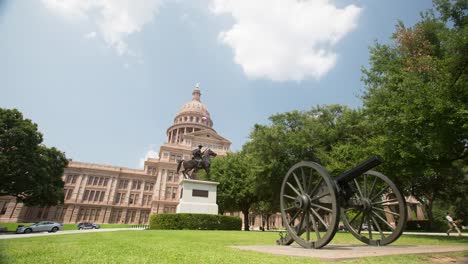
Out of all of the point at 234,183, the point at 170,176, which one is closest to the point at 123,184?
the point at 170,176

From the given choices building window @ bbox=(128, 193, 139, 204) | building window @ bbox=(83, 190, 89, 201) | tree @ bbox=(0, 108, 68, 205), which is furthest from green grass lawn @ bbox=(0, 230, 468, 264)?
building window @ bbox=(128, 193, 139, 204)

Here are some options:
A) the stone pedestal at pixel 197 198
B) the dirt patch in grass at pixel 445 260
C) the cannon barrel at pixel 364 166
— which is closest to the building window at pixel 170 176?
the stone pedestal at pixel 197 198

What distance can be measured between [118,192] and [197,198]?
59.8m

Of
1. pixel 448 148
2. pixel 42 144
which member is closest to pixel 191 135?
pixel 42 144

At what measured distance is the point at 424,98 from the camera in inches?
530

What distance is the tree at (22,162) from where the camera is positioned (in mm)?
29484

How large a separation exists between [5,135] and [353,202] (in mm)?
36449

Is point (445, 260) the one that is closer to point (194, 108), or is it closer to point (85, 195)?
point (85, 195)

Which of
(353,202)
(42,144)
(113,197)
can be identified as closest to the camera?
(353,202)

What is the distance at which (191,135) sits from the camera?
75.4m

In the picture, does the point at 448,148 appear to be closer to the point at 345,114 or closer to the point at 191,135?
the point at 345,114

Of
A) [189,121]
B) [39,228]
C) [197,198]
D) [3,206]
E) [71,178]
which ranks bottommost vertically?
[39,228]

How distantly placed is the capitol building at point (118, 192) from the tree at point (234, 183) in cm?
3401

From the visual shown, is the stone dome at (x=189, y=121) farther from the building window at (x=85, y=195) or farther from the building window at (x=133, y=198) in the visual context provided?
the building window at (x=85, y=195)
